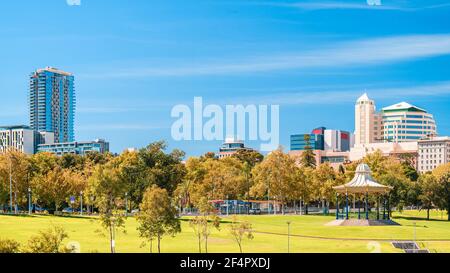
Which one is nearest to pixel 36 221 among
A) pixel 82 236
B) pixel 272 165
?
pixel 82 236

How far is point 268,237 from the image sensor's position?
41781 mm

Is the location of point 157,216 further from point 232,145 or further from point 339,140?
point 339,140

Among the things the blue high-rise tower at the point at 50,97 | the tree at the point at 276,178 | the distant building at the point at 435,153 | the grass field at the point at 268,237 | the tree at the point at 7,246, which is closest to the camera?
the tree at the point at 7,246

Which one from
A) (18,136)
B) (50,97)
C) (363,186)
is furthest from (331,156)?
(50,97)

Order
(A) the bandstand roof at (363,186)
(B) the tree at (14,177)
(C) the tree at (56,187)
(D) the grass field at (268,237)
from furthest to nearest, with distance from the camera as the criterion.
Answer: (C) the tree at (56,187)
(B) the tree at (14,177)
(A) the bandstand roof at (363,186)
(D) the grass field at (268,237)

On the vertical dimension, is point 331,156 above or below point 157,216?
above

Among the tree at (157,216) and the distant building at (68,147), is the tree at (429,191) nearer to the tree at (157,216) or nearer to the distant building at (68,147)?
the distant building at (68,147)

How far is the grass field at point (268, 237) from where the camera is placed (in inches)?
1346

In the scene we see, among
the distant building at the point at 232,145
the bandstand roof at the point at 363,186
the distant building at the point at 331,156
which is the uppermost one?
the distant building at the point at 232,145

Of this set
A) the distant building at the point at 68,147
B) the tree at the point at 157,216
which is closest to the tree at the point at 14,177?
the distant building at the point at 68,147

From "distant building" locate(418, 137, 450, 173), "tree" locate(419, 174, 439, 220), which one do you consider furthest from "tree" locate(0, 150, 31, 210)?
"distant building" locate(418, 137, 450, 173)

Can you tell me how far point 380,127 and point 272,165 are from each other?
32330mm

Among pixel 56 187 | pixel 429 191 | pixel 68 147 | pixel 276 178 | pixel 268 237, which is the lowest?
pixel 268 237

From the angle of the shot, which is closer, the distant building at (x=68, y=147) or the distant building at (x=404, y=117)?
the distant building at (x=404, y=117)
